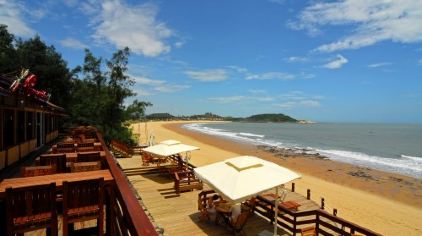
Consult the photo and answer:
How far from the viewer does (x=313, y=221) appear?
24.8 feet

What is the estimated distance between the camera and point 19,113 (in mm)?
12289

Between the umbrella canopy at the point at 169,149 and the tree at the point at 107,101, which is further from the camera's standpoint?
the tree at the point at 107,101

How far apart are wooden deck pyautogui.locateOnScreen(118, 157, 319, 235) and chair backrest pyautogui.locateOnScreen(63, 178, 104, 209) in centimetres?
433

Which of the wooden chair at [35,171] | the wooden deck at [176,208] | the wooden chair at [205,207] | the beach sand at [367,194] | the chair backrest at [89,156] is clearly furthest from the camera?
the beach sand at [367,194]

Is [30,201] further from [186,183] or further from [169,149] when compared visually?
[169,149]

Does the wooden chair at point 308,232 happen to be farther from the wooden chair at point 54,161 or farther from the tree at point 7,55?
the tree at point 7,55

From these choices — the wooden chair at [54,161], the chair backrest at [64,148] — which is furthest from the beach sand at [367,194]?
the wooden chair at [54,161]

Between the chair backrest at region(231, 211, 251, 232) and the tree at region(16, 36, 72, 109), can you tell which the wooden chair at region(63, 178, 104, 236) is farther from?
the tree at region(16, 36, 72, 109)

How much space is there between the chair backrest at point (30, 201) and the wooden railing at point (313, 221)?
19.2 feet

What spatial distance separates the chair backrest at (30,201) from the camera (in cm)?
325

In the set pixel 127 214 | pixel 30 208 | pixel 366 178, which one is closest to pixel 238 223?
pixel 30 208

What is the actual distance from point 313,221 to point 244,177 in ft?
7.80

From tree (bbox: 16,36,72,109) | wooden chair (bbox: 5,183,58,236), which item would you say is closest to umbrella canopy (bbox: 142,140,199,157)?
wooden chair (bbox: 5,183,58,236)

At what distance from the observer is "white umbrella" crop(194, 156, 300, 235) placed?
6.37 metres
